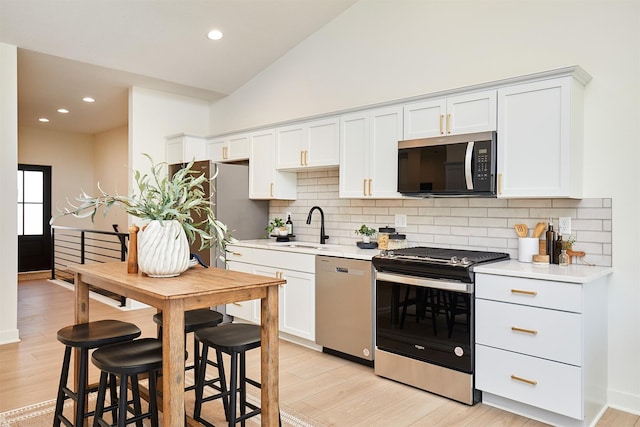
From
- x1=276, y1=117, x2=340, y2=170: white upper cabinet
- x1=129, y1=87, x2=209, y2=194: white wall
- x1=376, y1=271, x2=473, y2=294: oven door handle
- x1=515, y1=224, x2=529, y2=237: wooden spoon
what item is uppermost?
x1=129, y1=87, x2=209, y2=194: white wall

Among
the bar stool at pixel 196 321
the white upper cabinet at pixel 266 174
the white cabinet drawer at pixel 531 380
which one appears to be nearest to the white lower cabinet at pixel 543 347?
the white cabinet drawer at pixel 531 380

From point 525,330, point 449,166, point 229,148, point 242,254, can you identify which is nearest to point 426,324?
point 525,330

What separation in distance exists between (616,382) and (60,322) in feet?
17.0

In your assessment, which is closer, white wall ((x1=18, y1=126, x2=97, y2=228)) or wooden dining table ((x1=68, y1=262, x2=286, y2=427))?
wooden dining table ((x1=68, y1=262, x2=286, y2=427))

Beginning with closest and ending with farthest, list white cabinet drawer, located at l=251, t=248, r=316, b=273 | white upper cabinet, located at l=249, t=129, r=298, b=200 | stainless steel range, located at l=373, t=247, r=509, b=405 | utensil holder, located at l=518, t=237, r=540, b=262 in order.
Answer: stainless steel range, located at l=373, t=247, r=509, b=405 → utensil holder, located at l=518, t=237, r=540, b=262 → white cabinet drawer, located at l=251, t=248, r=316, b=273 → white upper cabinet, located at l=249, t=129, r=298, b=200

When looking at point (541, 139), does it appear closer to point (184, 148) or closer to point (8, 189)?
point (184, 148)

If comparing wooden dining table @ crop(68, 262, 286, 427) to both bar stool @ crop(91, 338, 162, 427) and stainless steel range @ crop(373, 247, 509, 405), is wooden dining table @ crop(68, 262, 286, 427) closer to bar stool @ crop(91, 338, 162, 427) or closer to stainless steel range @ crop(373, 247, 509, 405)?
bar stool @ crop(91, 338, 162, 427)

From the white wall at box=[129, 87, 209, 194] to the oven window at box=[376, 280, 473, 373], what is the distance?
12.2ft

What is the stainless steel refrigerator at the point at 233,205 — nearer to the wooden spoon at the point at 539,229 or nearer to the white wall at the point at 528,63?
the white wall at the point at 528,63

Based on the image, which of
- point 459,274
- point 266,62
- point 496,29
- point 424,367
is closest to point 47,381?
point 424,367

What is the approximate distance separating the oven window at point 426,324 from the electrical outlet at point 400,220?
83 centimetres

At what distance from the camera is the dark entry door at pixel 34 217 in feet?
26.9

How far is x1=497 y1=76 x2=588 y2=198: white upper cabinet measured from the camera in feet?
9.18

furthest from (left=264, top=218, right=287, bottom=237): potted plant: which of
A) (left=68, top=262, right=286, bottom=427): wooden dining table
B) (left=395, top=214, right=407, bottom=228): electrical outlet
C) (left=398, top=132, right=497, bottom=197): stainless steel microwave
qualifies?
(left=68, top=262, right=286, bottom=427): wooden dining table
